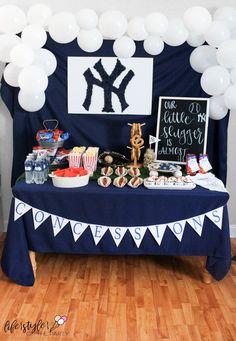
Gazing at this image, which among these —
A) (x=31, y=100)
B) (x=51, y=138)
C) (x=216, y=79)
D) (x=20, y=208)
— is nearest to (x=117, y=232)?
(x=20, y=208)

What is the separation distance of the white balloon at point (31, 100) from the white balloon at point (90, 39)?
1.43ft

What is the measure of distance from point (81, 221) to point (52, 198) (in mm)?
226

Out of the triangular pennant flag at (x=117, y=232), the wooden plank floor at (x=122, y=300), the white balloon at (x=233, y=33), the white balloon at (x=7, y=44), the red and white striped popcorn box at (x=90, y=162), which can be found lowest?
the wooden plank floor at (x=122, y=300)

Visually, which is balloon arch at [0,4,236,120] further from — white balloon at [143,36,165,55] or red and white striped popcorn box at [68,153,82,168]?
red and white striped popcorn box at [68,153,82,168]

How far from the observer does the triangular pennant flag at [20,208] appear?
2.41 metres

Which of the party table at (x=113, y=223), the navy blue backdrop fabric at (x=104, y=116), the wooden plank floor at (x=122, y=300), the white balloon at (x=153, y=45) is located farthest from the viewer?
the navy blue backdrop fabric at (x=104, y=116)

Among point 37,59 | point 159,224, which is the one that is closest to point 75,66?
point 37,59

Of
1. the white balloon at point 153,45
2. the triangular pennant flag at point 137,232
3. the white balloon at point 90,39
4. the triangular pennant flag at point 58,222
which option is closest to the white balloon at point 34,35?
the white balloon at point 90,39

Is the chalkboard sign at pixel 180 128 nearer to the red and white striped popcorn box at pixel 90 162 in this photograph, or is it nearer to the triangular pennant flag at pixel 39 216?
the red and white striped popcorn box at pixel 90 162

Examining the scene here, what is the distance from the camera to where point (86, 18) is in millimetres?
2600

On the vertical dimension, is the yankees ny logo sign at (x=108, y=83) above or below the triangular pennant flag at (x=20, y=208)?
above

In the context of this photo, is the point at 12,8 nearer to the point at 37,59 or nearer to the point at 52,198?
the point at 37,59

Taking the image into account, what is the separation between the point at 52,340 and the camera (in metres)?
2.00

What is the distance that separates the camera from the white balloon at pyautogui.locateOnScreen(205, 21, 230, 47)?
256 cm
